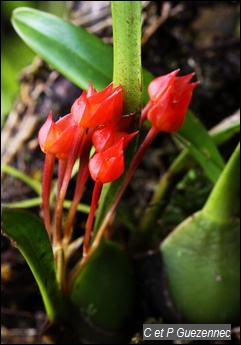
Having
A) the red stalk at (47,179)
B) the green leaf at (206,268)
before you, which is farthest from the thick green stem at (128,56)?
the green leaf at (206,268)

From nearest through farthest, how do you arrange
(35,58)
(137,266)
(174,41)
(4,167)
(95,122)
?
(95,122)
(137,266)
(4,167)
(174,41)
(35,58)

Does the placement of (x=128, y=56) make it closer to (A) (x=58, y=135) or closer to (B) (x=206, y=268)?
(A) (x=58, y=135)

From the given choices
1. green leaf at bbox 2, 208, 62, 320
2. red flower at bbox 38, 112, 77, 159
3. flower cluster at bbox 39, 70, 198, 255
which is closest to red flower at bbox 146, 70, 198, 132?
flower cluster at bbox 39, 70, 198, 255

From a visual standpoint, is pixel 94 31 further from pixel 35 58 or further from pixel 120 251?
pixel 120 251

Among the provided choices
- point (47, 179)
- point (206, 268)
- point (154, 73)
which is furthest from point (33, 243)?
point (154, 73)

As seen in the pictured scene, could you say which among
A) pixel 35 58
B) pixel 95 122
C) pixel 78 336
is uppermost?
pixel 35 58

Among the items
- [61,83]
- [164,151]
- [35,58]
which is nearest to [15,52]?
[35,58]
